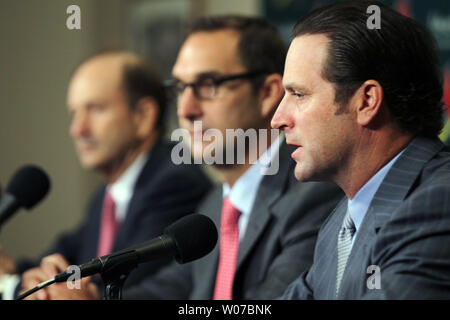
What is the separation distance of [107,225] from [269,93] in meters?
0.79

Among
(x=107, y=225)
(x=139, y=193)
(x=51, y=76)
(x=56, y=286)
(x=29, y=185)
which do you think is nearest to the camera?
(x=56, y=286)

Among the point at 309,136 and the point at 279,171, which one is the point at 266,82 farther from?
the point at 309,136

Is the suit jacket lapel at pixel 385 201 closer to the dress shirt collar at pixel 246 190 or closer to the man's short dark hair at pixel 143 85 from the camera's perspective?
Answer: the dress shirt collar at pixel 246 190

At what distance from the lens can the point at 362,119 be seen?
2.68 ft

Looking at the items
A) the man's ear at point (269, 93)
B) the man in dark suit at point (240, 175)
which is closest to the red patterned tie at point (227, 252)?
the man in dark suit at point (240, 175)

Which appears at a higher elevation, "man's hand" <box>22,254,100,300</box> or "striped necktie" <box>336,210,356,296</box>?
"striped necktie" <box>336,210,356,296</box>

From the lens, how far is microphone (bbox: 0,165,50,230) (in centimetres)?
120

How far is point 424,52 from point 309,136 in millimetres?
179

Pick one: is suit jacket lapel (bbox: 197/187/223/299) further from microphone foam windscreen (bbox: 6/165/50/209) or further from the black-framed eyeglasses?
microphone foam windscreen (bbox: 6/165/50/209)

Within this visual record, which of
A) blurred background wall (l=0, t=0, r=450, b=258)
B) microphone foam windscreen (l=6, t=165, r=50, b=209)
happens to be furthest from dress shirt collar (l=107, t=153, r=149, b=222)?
blurred background wall (l=0, t=0, r=450, b=258)

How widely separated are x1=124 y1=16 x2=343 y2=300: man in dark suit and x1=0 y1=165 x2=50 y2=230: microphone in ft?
0.92

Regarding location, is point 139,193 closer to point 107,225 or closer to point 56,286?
point 107,225

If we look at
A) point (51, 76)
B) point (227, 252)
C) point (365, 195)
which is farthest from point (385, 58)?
point (51, 76)
